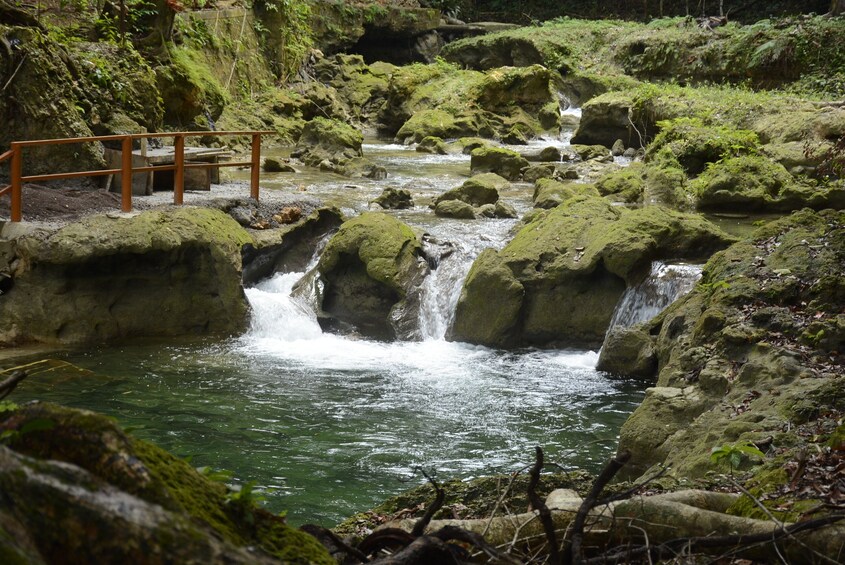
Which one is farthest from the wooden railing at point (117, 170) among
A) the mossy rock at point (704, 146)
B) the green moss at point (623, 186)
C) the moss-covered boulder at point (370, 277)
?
the mossy rock at point (704, 146)

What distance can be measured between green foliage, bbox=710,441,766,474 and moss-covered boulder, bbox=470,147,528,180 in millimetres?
15495

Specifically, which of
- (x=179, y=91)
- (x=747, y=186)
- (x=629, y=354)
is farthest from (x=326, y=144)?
(x=629, y=354)

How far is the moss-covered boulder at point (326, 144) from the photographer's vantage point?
2230cm

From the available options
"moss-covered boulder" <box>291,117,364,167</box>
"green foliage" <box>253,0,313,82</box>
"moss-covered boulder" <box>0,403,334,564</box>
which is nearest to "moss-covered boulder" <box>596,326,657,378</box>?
"moss-covered boulder" <box>0,403,334,564</box>

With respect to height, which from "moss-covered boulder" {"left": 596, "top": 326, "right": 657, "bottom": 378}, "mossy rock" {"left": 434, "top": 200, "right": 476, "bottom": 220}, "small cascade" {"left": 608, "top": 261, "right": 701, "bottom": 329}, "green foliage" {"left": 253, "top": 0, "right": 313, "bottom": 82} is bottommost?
"moss-covered boulder" {"left": 596, "top": 326, "right": 657, "bottom": 378}

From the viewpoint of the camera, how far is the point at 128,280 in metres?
12.4

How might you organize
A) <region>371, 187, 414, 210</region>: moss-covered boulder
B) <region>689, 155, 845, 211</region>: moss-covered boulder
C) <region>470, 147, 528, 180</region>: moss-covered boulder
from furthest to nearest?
1. <region>470, 147, 528, 180</region>: moss-covered boulder
2. <region>371, 187, 414, 210</region>: moss-covered boulder
3. <region>689, 155, 845, 211</region>: moss-covered boulder

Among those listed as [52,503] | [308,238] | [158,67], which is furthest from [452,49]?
[52,503]

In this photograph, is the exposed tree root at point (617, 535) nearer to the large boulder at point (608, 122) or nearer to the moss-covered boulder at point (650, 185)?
the moss-covered boulder at point (650, 185)

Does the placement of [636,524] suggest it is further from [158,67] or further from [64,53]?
[158,67]

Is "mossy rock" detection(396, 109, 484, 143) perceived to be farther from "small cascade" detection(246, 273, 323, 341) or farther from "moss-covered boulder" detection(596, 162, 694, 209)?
"small cascade" detection(246, 273, 323, 341)

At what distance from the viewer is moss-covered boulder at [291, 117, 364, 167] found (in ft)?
73.2

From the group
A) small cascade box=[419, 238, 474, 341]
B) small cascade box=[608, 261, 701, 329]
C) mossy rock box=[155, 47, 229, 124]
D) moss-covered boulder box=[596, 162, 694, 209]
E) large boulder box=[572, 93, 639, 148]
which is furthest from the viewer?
large boulder box=[572, 93, 639, 148]

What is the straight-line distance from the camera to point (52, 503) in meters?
2.06
